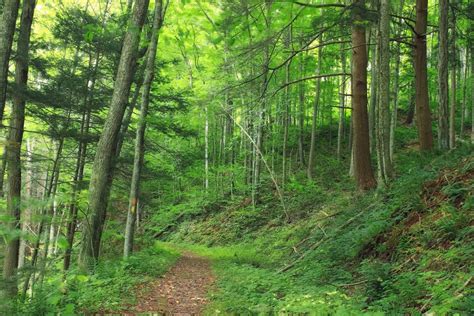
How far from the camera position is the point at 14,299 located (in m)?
4.41

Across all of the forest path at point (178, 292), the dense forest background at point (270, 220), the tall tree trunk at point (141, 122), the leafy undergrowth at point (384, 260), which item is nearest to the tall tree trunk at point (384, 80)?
the dense forest background at point (270, 220)

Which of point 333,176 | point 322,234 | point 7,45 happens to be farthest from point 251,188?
point 7,45

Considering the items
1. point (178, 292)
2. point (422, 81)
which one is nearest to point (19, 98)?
point (178, 292)

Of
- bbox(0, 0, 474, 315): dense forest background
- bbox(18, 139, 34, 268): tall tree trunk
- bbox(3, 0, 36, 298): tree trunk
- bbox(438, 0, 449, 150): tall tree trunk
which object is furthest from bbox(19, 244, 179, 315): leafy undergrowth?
bbox(438, 0, 449, 150): tall tree trunk

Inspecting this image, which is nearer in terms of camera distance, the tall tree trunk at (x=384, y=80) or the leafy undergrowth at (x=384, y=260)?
the leafy undergrowth at (x=384, y=260)

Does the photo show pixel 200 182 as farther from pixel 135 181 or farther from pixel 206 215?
pixel 135 181

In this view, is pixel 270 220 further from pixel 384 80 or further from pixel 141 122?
pixel 384 80

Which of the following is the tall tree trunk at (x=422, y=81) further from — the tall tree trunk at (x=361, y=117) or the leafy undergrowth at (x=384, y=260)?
the tall tree trunk at (x=361, y=117)

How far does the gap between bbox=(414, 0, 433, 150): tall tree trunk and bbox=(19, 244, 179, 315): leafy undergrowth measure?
26.1ft

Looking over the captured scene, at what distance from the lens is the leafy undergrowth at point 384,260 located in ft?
13.5

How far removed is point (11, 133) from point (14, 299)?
579 cm

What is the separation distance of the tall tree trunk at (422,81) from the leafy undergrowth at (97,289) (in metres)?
7.96

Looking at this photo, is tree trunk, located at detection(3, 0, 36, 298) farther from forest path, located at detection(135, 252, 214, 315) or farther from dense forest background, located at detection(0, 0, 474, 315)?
forest path, located at detection(135, 252, 214, 315)

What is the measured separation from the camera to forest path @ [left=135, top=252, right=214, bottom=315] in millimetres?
6090
